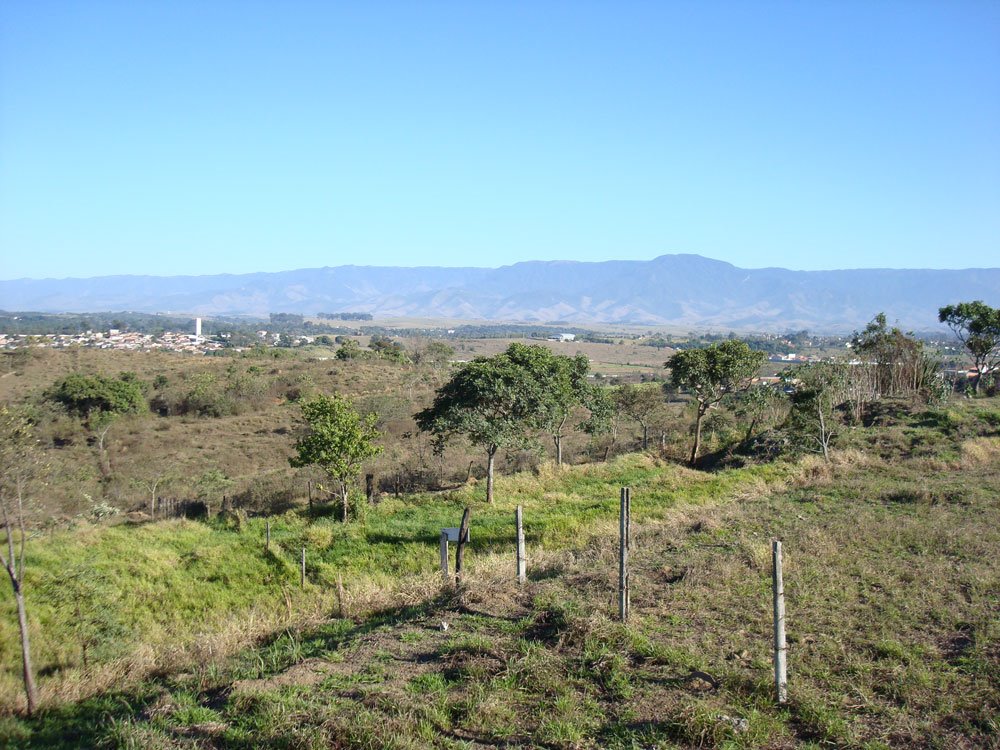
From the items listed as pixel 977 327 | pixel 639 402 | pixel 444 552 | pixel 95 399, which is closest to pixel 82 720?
pixel 444 552

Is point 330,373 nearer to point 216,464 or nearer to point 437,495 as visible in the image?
point 216,464

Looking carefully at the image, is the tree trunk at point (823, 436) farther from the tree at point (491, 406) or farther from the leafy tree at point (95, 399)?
the leafy tree at point (95, 399)

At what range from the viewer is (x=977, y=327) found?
3303cm

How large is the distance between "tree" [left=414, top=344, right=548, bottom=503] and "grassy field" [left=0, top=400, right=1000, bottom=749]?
4.45 m

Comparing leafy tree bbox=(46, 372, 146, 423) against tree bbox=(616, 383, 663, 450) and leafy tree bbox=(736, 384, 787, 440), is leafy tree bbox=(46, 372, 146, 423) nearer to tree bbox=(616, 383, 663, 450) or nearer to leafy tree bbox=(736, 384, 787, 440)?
tree bbox=(616, 383, 663, 450)

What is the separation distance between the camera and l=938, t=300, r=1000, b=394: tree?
3253 centimetres

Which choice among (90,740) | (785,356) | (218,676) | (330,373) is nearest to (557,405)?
(218,676)

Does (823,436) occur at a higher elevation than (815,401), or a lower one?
lower

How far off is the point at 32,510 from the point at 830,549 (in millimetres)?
11248

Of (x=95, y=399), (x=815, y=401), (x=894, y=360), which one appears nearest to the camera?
(x=815, y=401)

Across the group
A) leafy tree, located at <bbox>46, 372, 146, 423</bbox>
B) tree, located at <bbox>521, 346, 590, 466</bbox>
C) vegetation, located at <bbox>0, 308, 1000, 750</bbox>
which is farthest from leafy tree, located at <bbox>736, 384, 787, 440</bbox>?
leafy tree, located at <bbox>46, 372, 146, 423</bbox>

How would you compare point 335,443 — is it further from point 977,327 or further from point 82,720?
point 977,327

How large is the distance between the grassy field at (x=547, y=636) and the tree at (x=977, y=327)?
69.7 feet

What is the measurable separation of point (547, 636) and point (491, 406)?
13.1 m
